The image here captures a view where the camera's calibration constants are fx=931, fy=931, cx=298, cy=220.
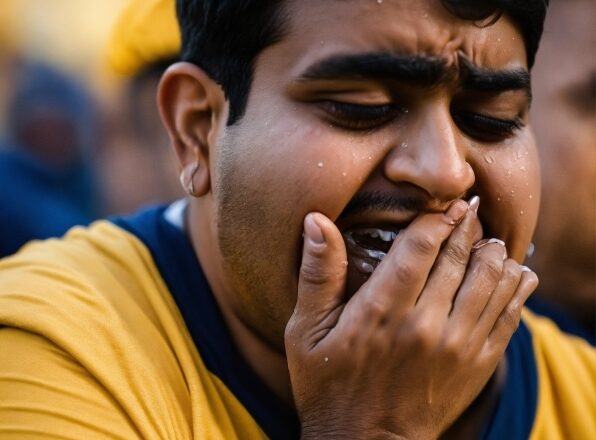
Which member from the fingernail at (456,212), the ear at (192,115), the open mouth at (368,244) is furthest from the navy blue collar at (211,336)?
the fingernail at (456,212)

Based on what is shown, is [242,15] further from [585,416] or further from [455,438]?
[585,416]

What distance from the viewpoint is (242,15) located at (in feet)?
7.85

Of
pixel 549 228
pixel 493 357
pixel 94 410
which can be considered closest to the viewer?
pixel 94 410

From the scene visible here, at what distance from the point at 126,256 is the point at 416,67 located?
99 centimetres

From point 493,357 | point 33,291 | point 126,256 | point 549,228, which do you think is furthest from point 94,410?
point 549,228

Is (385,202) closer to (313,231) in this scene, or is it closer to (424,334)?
(313,231)

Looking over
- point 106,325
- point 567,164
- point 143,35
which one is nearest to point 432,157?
point 106,325

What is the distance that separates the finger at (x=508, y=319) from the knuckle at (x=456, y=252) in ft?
0.64

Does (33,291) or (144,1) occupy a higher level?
(144,1)

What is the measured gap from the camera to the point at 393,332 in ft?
7.06

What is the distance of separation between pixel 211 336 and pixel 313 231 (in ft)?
1.79

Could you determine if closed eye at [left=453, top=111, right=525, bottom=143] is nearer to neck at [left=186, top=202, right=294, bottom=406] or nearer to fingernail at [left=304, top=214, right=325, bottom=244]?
fingernail at [left=304, top=214, right=325, bottom=244]

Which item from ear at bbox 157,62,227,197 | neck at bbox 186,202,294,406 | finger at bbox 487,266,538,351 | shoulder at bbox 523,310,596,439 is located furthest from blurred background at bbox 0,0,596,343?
neck at bbox 186,202,294,406

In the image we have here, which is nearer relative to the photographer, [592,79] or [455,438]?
[455,438]
